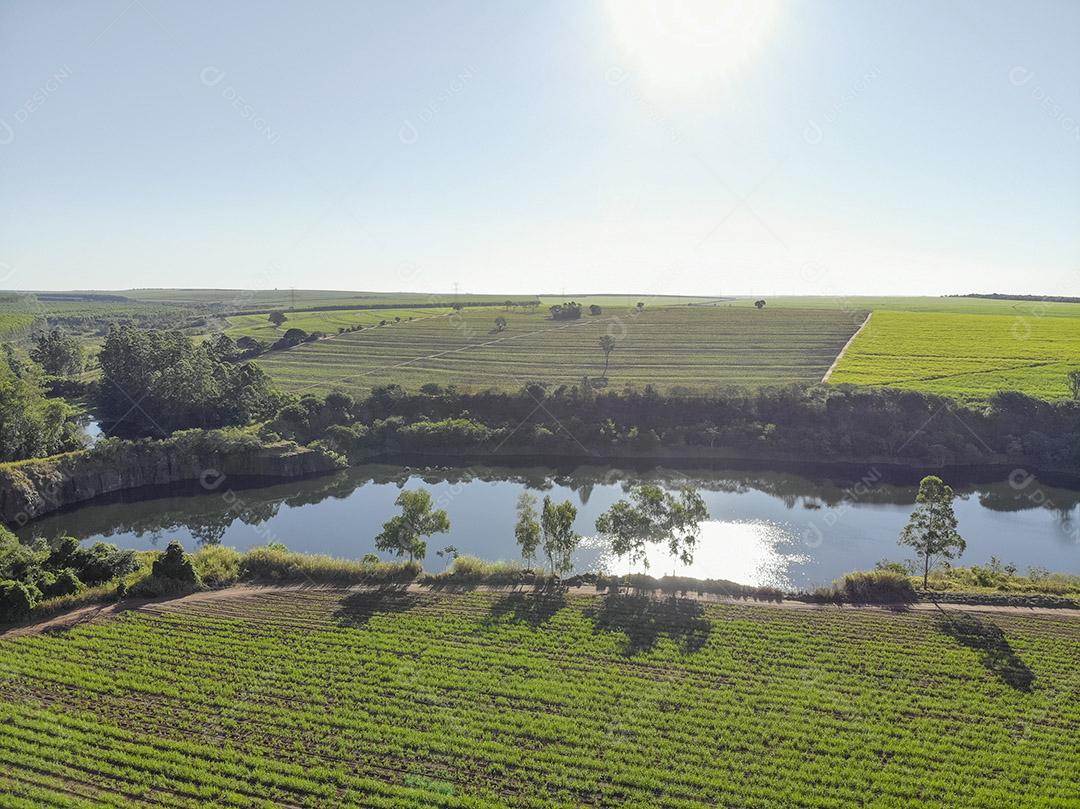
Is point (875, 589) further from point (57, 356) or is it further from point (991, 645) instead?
point (57, 356)

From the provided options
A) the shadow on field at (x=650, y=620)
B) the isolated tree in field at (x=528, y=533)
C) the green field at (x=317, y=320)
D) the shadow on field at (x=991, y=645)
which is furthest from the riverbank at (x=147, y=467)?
the green field at (x=317, y=320)

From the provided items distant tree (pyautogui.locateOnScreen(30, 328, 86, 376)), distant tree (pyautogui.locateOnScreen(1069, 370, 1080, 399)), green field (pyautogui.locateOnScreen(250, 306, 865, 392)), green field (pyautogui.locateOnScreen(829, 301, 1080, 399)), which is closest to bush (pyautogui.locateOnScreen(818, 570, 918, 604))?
green field (pyautogui.locateOnScreen(250, 306, 865, 392))

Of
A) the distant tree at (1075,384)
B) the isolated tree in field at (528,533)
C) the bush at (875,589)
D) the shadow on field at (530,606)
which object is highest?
the distant tree at (1075,384)

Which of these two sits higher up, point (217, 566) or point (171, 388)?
point (171, 388)

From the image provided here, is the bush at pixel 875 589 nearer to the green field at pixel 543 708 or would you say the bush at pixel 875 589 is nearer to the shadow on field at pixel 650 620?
the green field at pixel 543 708

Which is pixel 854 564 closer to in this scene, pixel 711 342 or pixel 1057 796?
pixel 1057 796

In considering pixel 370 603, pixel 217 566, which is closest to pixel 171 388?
pixel 217 566

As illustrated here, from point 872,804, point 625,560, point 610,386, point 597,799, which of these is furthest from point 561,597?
point 610,386
